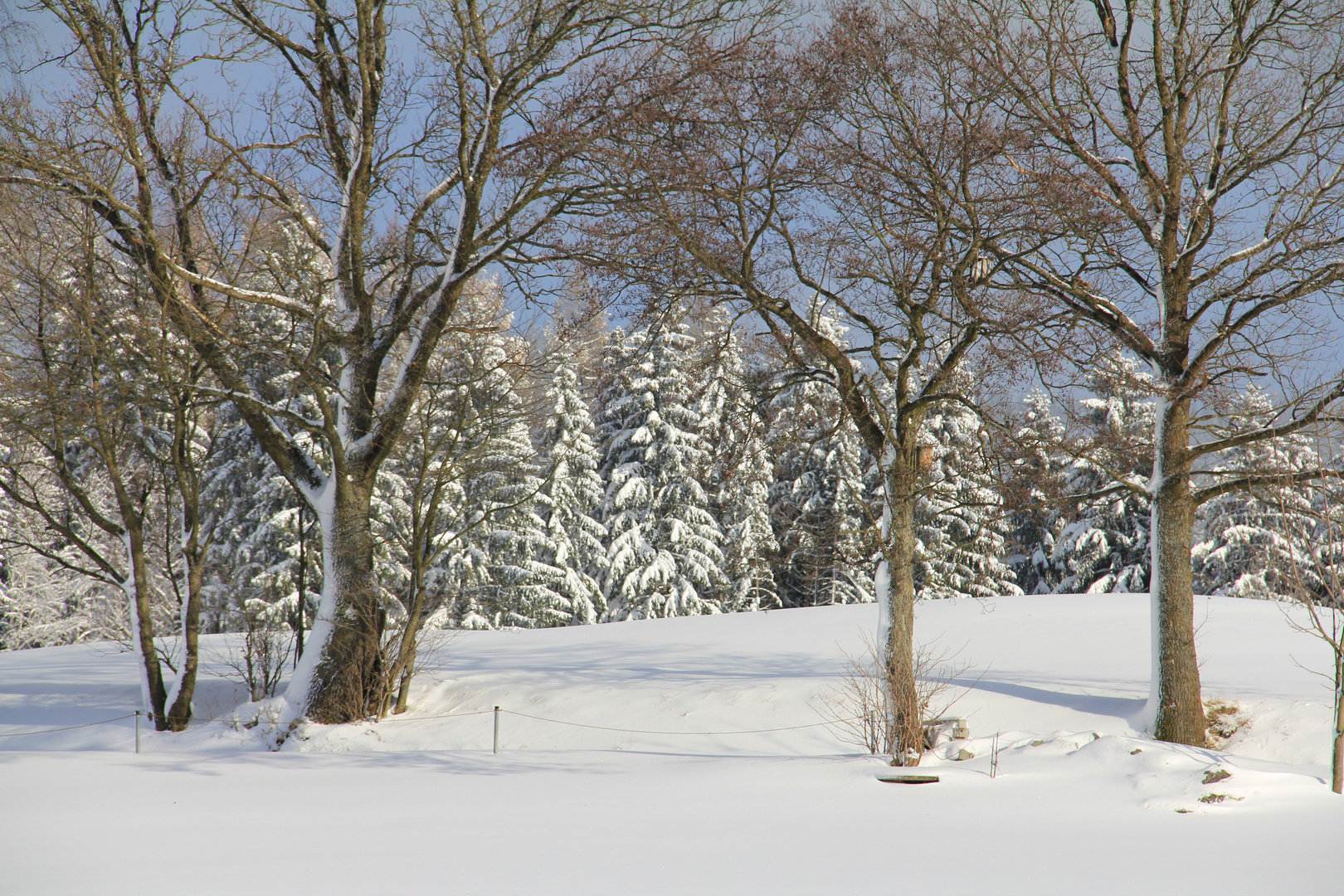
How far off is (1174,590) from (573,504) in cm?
1948

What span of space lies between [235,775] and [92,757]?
9.06 ft

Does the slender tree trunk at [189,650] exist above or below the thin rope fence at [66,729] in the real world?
above

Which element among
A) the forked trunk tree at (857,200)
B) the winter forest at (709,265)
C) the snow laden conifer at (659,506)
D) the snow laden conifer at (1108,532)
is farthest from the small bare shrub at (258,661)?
the snow laden conifer at (1108,532)

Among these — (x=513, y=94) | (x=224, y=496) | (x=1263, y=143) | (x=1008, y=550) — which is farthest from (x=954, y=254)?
(x=1008, y=550)

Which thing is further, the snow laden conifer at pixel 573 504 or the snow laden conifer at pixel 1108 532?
the snow laden conifer at pixel 1108 532

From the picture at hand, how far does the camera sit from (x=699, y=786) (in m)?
7.95

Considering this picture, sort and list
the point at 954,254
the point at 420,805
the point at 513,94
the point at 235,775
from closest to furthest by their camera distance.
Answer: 1. the point at 420,805
2. the point at 235,775
3. the point at 954,254
4. the point at 513,94

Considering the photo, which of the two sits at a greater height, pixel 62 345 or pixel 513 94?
pixel 513 94

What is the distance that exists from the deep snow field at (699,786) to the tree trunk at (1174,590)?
1.91 ft

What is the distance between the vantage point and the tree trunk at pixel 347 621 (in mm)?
11797

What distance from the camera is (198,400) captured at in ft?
39.9

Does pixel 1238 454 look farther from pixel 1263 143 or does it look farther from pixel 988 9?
pixel 988 9

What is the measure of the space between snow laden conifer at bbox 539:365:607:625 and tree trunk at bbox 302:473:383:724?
1350cm

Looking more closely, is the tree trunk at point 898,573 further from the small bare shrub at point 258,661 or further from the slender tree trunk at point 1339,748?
the small bare shrub at point 258,661
